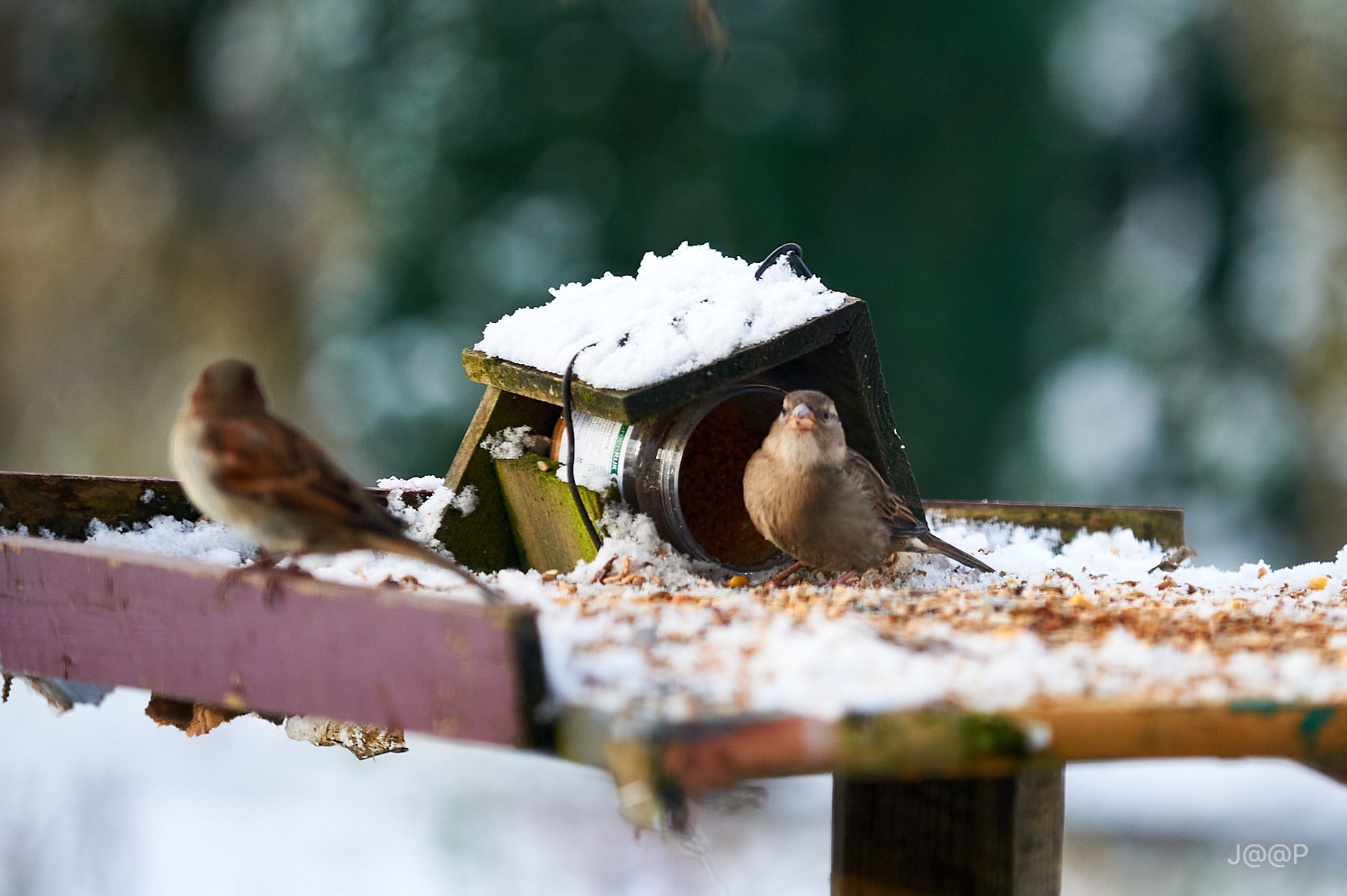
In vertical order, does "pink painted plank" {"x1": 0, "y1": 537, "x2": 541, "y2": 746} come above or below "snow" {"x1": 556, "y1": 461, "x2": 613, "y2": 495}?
below

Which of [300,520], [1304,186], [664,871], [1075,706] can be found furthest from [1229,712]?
[1304,186]

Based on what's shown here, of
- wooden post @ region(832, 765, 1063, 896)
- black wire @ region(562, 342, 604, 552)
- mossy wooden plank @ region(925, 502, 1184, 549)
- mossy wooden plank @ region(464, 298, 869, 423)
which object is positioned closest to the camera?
wooden post @ region(832, 765, 1063, 896)

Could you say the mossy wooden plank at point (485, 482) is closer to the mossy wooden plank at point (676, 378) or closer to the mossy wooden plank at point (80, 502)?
the mossy wooden plank at point (676, 378)

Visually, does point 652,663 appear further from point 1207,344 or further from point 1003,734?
point 1207,344

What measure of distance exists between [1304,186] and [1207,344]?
99 centimetres

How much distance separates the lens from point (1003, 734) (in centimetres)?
123

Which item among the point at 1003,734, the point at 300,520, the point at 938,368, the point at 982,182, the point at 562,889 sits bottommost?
the point at 562,889

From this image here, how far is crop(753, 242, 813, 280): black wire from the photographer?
2717 mm

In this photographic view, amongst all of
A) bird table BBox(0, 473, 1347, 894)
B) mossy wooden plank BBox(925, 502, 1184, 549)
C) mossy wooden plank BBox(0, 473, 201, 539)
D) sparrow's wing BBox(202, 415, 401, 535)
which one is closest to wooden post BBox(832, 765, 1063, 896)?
bird table BBox(0, 473, 1347, 894)

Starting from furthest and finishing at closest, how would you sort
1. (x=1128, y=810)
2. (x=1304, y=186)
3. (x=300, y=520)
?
(x=1304, y=186), (x=1128, y=810), (x=300, y=520)

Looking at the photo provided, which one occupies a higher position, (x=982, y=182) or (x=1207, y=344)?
(x=982, y=182)

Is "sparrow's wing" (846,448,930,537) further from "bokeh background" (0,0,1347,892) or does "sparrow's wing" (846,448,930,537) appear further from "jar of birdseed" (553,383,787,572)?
"bokeh background" (0,0,1347,892)

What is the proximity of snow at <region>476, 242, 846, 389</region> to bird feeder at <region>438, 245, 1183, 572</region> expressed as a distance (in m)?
0.03

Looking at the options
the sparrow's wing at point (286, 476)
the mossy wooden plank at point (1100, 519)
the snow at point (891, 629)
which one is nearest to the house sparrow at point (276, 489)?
the sparrow's wing at point (286, 476)
